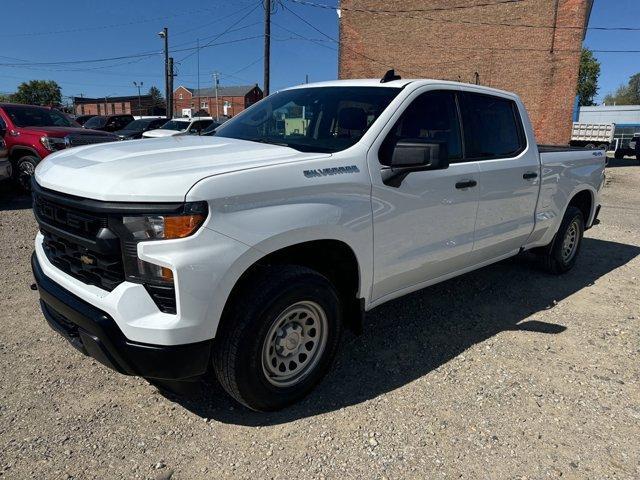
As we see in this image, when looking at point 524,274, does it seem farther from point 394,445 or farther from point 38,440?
point 38,440

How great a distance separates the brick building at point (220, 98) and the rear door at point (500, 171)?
Answer: 84031 millimetres

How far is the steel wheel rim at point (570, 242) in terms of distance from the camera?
564 cm

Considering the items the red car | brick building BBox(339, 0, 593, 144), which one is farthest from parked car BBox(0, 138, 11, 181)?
brick building BBox(339, 0, 593, 144)

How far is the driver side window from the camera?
3.25 meters

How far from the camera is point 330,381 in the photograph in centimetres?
331

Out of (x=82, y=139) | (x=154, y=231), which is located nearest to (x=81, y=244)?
(x=154, y=231)

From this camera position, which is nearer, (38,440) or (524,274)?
(38,440)

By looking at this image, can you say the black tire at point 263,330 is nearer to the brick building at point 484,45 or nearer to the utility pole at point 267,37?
the utility pole at point 267,37

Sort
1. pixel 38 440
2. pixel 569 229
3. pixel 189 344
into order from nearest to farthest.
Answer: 1. pixel 189 344
2. pixel 38 440
3. pixel 569 229

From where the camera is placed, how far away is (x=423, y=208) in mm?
3369

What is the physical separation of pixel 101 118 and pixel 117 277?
23.6m

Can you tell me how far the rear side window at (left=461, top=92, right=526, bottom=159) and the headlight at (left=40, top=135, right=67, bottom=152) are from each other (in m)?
7.60

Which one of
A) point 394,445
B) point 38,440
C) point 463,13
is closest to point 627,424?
point 394,445

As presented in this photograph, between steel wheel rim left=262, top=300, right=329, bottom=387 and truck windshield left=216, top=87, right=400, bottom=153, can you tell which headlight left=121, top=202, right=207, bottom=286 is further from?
truck windshield left=216, top=87, right=400, bottom=153
